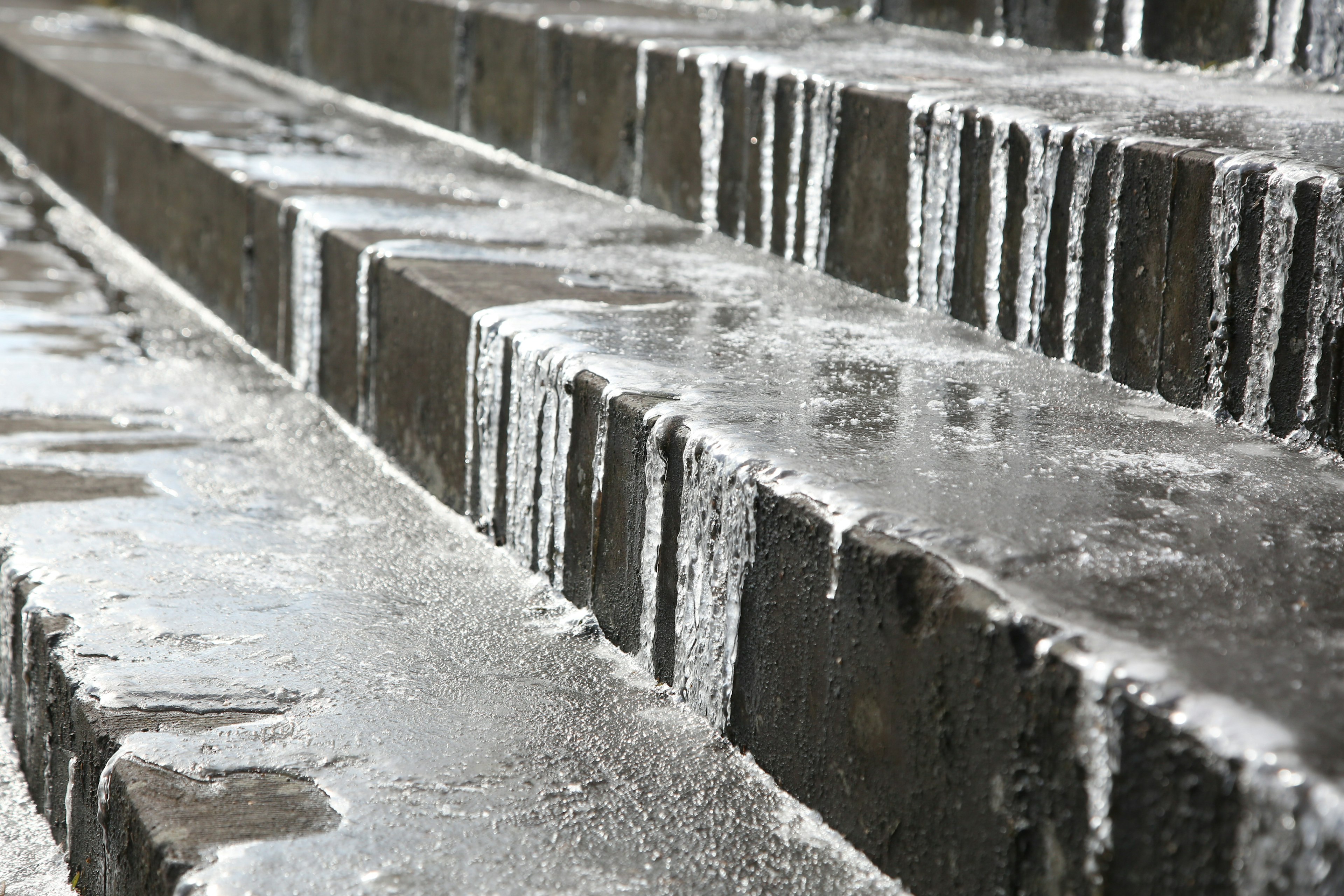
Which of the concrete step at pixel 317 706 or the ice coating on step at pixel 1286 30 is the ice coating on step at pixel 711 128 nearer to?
the concrete step at pixel 317 706

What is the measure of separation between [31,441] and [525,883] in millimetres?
1487

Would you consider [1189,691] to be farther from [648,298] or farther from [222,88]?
[222,88]

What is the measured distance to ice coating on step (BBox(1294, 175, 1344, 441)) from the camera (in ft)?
5.37

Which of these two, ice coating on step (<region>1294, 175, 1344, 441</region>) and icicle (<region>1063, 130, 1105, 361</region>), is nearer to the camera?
ice coating on step (<region>1294, 175, 1344, 441</region>)

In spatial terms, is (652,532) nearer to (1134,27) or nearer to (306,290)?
(306,290)

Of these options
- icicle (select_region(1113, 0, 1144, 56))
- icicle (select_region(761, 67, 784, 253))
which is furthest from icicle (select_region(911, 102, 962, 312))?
icicle (select_region(1113, 0, 1144, 56))

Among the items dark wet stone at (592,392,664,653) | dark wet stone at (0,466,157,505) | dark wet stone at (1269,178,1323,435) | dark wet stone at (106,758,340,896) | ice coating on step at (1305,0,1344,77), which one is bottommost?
dark wet stone at (106,758,340,896)

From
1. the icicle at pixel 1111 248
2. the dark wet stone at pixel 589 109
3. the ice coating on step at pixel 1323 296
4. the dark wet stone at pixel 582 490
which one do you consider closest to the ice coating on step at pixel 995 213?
the icicle at pixel 1111 248

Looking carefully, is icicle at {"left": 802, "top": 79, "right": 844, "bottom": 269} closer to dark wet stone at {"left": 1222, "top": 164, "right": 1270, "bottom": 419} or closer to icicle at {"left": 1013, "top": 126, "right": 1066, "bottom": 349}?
icicle at {"left": 1013, "top": 126, "right": 1066, "bottom": 349}

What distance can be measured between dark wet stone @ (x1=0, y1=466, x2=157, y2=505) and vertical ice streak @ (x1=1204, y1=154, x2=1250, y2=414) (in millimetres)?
1550

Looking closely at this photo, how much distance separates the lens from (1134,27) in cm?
287

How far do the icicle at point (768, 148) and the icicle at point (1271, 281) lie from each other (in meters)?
1.09

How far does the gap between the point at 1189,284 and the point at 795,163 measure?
36.8 inches

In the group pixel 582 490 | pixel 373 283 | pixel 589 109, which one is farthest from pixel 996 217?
pixel 589 109
